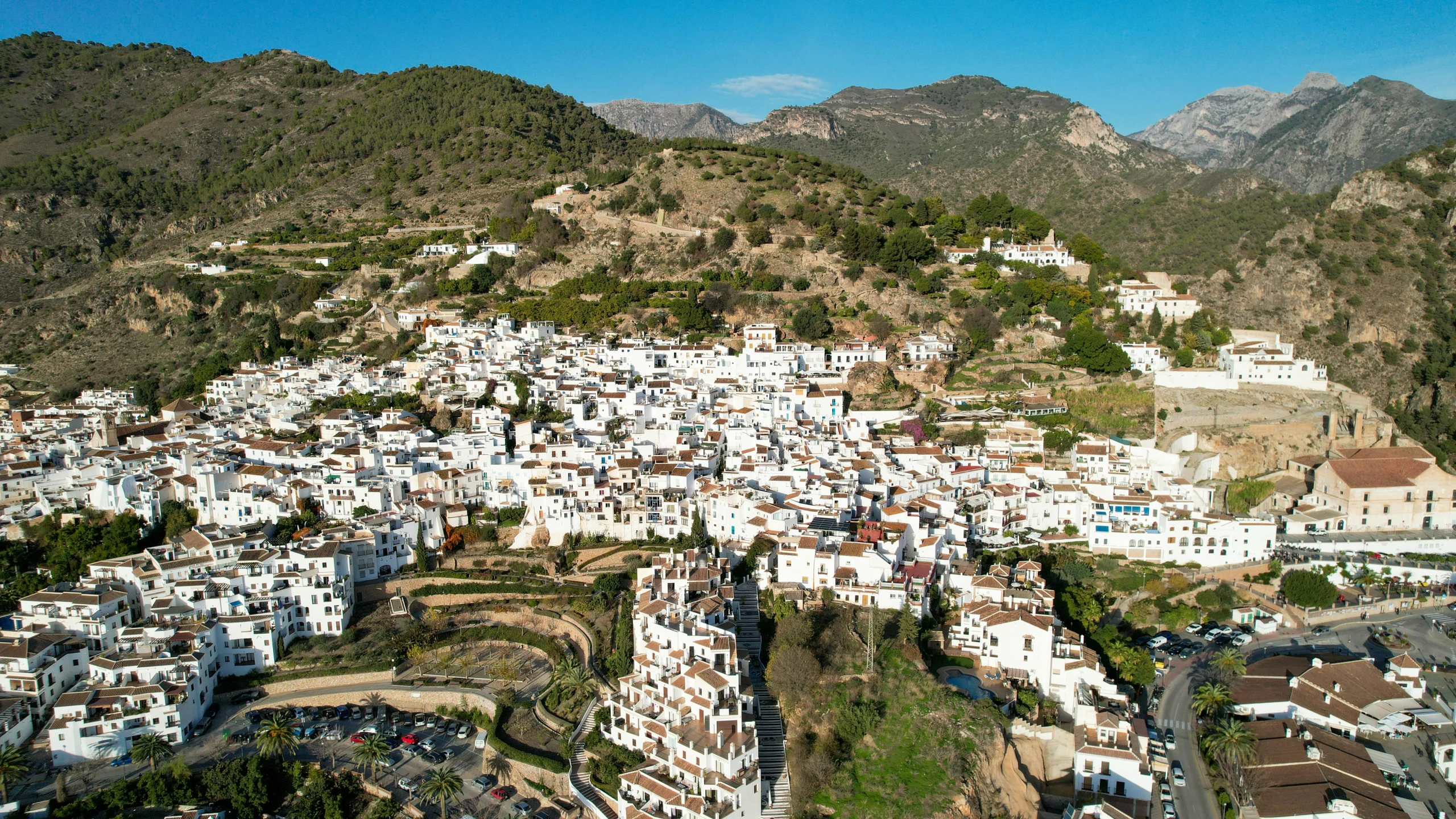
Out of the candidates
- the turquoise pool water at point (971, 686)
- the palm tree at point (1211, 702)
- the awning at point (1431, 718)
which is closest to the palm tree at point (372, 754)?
the turquoise pool water at point (971, 686)

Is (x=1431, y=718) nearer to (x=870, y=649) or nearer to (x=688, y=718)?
Result: (x=870, y=649)

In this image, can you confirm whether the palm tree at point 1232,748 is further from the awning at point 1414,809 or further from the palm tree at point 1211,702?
the awning at point 1414,809

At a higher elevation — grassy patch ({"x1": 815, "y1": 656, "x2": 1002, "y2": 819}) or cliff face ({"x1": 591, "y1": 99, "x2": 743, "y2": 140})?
cliff face ({"x1": 591, "y1": 99, "x2": 743, "y2": 140})

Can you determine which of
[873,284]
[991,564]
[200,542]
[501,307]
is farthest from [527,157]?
[991,564]

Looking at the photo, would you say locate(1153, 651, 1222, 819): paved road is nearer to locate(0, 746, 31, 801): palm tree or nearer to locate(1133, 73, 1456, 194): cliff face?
locate(0, 746, 31, 801): palm tree

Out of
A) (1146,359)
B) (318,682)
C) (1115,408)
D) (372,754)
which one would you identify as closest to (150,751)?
(318,682)

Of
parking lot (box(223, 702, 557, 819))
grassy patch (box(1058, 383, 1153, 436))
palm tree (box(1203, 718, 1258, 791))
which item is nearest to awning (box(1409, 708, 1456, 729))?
palm tree (box(1203, 718, 1258, 791))
